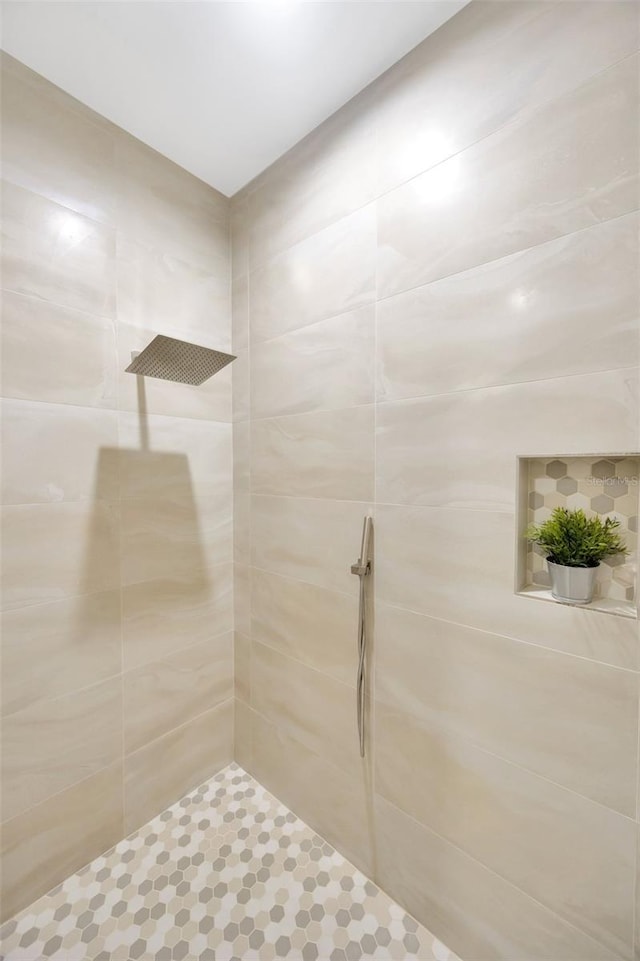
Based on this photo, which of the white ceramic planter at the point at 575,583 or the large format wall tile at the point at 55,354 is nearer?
the white ceramic planter at the point at 575,583

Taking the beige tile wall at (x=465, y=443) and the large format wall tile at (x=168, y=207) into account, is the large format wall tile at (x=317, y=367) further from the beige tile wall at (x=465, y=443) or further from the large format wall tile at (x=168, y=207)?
the large format wall tile at (x=168, y=207)

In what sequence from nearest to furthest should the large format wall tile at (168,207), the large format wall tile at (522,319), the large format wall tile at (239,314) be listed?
the large format wall tile at (522,319), the large format wall tile at (168,207), the large format wall tile at (239,314)

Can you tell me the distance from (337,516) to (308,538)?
0.15m

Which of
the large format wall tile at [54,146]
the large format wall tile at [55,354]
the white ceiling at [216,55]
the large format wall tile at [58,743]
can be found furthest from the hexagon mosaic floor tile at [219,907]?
the white ceiling at [216,55]

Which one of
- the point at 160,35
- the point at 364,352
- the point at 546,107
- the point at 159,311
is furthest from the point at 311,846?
the point at 160,35

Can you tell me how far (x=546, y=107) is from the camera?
2.67 feet

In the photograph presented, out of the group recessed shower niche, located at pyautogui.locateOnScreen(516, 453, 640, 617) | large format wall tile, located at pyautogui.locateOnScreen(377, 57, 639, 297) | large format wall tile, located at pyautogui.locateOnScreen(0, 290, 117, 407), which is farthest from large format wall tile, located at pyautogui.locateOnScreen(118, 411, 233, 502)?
recessed shower niche, located at pyautogui.locateOnScreen(516, 453, 640, 617)

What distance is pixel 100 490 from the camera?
1219 millimetres

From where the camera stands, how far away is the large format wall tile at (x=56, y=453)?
105cm

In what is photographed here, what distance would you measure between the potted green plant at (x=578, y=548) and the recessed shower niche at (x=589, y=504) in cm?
2

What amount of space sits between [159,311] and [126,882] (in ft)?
5.77

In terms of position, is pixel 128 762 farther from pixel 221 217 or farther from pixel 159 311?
pixel 221 217

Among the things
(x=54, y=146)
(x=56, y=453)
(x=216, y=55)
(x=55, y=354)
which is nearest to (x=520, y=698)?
(x=56, y=453)

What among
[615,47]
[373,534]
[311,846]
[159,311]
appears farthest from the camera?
[159,311]
